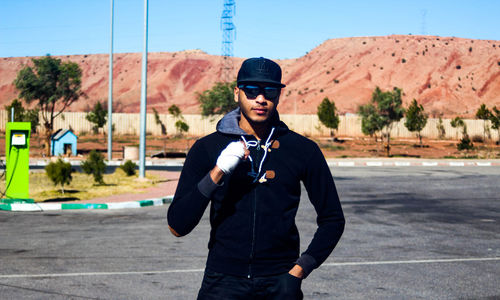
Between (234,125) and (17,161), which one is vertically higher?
(234,125)

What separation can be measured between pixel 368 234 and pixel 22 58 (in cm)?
15203

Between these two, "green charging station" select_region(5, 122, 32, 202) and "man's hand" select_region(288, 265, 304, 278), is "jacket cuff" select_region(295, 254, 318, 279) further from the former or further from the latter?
"green charging station" select_region(5, 122, 32, 202)

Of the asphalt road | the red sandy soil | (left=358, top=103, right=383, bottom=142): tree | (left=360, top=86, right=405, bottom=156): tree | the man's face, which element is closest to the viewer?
the man's face

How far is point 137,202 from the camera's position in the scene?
50.3ft

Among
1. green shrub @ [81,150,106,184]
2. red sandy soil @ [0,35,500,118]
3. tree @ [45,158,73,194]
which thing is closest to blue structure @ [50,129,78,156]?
green shrub @ [81,150,106,184]

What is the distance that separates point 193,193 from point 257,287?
513mm

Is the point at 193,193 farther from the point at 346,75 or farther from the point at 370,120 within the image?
the point at 346,75

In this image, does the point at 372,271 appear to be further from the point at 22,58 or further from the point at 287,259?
the point at 22,58

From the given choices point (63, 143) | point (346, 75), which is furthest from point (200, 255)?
point (346, 75)

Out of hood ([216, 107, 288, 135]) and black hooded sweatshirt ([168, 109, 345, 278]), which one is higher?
hood ([216, 107, 288, 135])

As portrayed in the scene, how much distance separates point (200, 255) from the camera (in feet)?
28.5

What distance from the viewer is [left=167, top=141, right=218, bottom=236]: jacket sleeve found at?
9.05 ft

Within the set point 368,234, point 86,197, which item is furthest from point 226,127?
point 86,197

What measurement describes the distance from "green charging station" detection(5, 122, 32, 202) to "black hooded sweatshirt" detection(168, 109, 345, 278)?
12.2 meters
